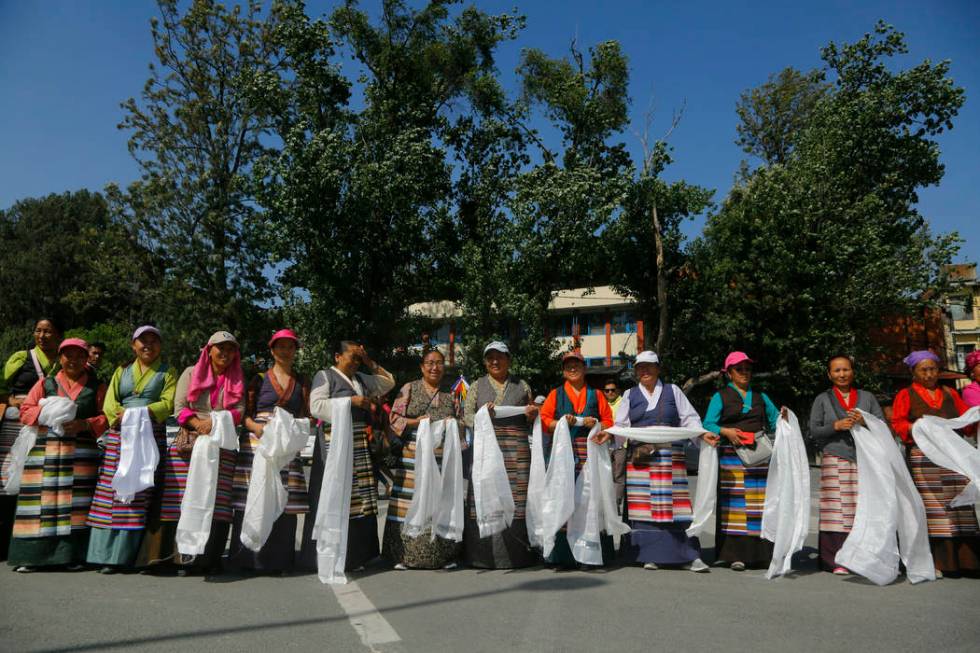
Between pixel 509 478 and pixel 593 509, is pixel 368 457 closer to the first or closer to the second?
pixel 509 478

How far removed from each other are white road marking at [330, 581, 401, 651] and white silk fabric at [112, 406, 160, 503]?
1705 millimetres

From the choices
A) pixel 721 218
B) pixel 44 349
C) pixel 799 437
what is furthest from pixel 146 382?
pixel 721 218

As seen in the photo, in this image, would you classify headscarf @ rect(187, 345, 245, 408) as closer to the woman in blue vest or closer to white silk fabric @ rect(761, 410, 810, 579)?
the woman in blue vest

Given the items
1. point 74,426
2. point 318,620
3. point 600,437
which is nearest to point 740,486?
point 600,437

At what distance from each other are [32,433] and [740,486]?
19.4ft

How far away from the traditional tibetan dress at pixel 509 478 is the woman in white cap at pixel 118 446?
254cm

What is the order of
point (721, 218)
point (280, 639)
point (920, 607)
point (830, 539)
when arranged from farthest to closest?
point (721, 218) → point (830, 539) → point (920, 607) → point (280, 639)

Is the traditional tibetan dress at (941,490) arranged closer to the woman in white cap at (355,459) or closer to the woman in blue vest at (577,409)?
the woman in blue vest at (577,409)

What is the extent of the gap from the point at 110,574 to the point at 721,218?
1826 centimetres

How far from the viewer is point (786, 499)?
600 centimetres

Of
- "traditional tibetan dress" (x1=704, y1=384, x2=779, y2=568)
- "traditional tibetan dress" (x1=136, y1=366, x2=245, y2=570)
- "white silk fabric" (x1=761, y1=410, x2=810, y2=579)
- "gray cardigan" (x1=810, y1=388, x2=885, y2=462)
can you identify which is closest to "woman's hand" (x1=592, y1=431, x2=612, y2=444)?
"traditional tibetan dress" (x1=704, y1=384, x2=779, y2=568)

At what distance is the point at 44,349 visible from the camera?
6.35 metres

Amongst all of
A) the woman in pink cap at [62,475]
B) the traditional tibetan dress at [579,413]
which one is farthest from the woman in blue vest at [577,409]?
the woman in pink cap at [62,475]

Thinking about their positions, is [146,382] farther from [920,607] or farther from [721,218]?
[721,218]
